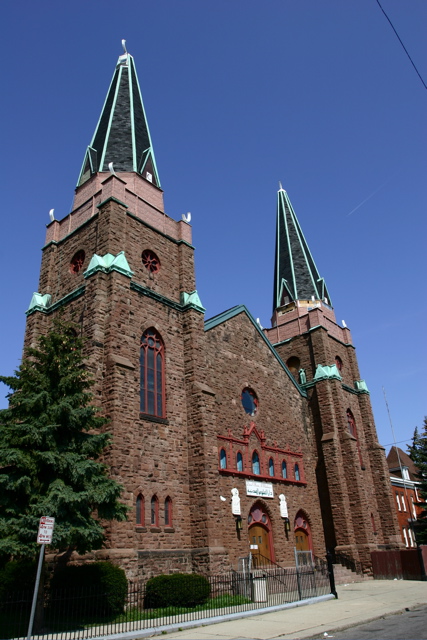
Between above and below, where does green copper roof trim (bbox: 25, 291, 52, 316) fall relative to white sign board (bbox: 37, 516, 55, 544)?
above

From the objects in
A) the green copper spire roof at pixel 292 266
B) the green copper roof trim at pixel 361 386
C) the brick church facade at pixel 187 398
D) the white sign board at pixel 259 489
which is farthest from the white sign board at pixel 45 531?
the green copper spire roof at pixel 292 266

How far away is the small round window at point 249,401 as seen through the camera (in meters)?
25.7

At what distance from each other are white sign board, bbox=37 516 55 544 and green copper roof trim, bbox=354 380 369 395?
27926mm

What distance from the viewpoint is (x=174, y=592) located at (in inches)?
611

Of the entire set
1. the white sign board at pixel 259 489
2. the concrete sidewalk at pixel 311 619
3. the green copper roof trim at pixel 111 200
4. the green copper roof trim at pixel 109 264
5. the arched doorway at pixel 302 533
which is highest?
the green copper roof trim at pixel 111 200

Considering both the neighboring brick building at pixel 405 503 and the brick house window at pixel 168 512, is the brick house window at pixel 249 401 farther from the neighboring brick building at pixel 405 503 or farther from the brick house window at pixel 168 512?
the neighboring brick building at pixel 405 503

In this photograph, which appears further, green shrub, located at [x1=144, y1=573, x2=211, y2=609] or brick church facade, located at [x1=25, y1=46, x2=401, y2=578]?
brick church facade, located at [x1=25, y1=46, x2=401, y2=578]

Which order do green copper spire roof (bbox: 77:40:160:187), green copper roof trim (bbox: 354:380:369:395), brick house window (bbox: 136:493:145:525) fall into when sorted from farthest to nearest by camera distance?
1. green copper roof trim (bbox: 354:380:369:395)
2. green copper spire roof (bbox: 77:40:160:187)
3. brick house window (bbox: 136:493:145:525)

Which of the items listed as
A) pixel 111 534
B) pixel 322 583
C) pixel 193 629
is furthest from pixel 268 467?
pixel 193 629

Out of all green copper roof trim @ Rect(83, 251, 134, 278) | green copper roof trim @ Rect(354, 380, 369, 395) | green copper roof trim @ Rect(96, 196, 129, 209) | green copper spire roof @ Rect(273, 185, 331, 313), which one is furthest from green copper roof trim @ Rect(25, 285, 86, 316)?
green copper roof trim @ Rect(354, 380, 369, 395)

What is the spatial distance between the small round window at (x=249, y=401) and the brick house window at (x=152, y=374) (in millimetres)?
6251

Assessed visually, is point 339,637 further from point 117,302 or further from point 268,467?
point 268,467

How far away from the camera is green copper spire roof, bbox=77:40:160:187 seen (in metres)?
26.4

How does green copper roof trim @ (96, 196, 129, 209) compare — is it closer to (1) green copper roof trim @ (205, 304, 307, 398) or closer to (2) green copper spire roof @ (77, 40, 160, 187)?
(2) green copper spire roof @ (77, 40, 160, 187)
